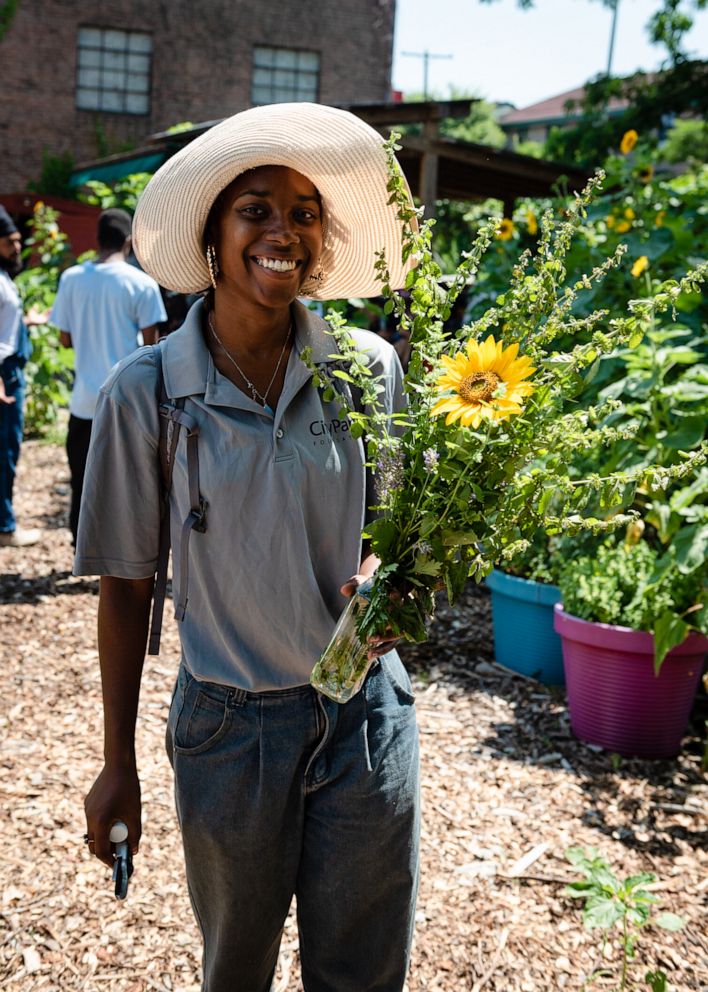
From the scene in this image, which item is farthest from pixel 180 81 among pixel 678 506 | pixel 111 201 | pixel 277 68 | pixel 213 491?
pixel 213 491

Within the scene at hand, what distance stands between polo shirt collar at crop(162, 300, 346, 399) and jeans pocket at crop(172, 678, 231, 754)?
53 centimetres

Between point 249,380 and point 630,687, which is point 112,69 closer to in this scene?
point 630,687

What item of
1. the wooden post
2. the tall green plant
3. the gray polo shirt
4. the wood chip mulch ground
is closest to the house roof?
the tall green plant

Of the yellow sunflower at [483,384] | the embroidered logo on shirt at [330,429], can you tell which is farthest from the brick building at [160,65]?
the yellow sunflower at [483,384]

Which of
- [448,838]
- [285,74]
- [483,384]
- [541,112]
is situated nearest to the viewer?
[483,384]

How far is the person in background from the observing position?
5.87 meters

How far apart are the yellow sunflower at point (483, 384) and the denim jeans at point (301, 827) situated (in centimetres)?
63

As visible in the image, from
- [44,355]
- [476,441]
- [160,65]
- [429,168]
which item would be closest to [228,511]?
[476,441]

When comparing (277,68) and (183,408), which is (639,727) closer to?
(183,408)

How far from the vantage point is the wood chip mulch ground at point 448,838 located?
271 centimetres

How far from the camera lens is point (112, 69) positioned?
1962 cm

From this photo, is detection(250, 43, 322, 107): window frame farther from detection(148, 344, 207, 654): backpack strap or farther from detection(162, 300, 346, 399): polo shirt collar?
detection(148, 344, 207, 654): backpack strap

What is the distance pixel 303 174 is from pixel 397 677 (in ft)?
3.16

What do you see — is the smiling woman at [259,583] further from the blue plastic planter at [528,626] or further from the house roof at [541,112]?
the house roof at [541,112]
